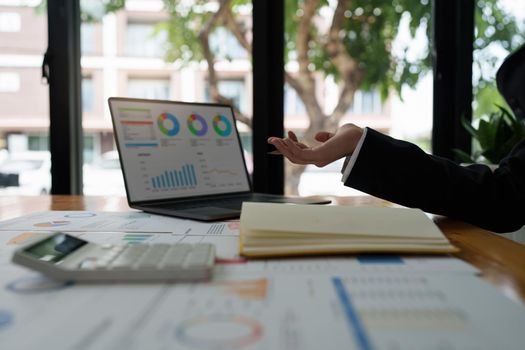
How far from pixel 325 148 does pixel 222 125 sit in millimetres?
437

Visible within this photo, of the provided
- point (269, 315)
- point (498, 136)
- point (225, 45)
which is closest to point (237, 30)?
point (225, 45)

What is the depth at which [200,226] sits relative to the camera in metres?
0.78

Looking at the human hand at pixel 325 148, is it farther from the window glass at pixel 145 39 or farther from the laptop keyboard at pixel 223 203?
the window glass at pixel 145 39

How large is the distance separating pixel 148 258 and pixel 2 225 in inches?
17.1

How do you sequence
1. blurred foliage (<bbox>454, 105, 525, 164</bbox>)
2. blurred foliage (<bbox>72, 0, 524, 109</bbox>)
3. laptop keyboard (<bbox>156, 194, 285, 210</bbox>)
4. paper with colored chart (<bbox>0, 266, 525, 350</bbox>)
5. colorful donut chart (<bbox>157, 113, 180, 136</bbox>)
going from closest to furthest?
paper with colored chart (<bbox>0, 266, 525, 350</bbox>) < laptop keyboard (<bbox>156, 194, 285, 210</bbox>) < colorful donut chart (<bbox>157, 113, 180, 136</bbox>) < blurred foliage (<bbox>454, 105, 525, 164</bbox>) < blurred foliage (<bbox>72, 0, 524, 109</bbox>)

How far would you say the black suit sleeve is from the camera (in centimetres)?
77

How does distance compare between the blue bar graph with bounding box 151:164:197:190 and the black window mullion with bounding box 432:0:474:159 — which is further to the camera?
the black window mullion with bounding box 432:0:474:159

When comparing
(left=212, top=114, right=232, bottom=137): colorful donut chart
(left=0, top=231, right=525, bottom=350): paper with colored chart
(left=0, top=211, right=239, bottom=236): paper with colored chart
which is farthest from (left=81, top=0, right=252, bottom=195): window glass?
(left=0, top=231, right=525, bottom=350): paper with colored chart

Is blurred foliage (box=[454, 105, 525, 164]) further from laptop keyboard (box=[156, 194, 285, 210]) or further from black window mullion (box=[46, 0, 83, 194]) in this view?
black window mullion (box=[46, 0, 83, 194])

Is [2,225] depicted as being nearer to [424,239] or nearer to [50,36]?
[424,239]

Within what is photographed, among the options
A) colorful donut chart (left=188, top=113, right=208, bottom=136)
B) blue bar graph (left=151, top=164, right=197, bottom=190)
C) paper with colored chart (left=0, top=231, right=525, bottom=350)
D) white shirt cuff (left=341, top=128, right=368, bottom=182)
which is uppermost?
colorful donut chart (left=188, top=113, right=208, bottom=136)

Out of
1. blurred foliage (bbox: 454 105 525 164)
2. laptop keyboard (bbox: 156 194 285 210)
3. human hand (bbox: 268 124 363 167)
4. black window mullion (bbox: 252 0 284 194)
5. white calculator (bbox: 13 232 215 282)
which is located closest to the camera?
white calculator (bbox: 13 232 215 282)

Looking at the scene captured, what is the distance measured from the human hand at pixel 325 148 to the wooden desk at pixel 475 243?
22 centimetres

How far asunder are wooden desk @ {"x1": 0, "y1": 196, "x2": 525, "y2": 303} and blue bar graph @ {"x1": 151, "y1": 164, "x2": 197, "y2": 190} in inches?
3.8
